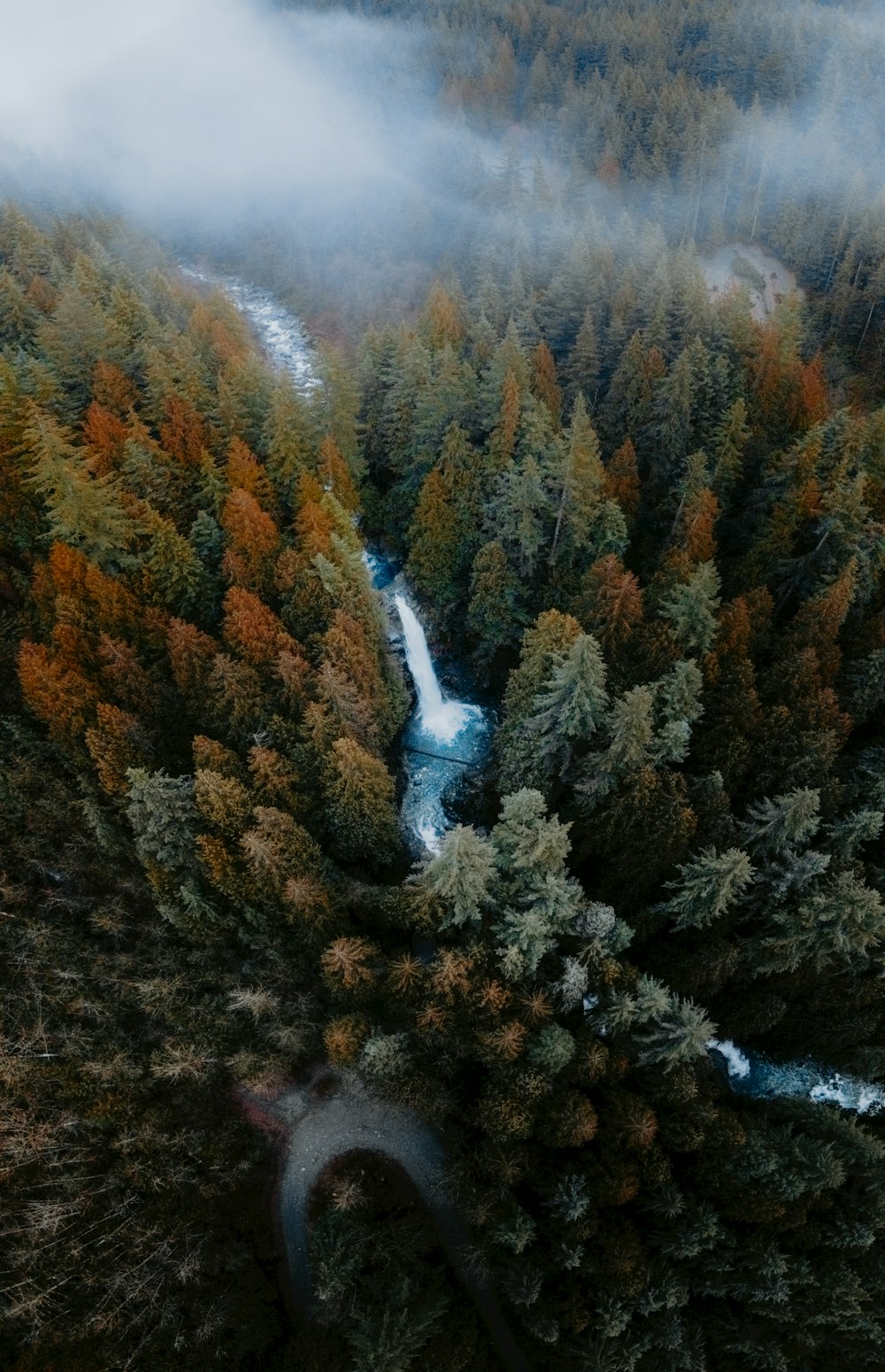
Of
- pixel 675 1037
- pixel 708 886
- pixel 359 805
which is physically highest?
pixel 708 886

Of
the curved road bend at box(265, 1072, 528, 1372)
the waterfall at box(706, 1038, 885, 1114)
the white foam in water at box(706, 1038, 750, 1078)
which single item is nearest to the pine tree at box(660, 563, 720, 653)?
the waterfall at box(706, 1038, 885, 1114)

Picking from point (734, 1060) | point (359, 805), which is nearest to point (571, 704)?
point (359, 805)

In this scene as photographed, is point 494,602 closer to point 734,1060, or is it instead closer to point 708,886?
point 708,886

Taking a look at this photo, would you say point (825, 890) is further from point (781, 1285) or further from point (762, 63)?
point (762, 63)

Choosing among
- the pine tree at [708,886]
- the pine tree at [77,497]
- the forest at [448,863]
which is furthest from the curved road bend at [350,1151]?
the pine tree at [77,497]

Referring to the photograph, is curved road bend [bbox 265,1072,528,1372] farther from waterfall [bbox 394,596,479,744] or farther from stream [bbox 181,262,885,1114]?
waterfall [bbox 394,596,479,744]
